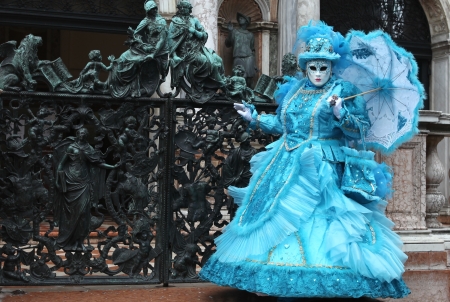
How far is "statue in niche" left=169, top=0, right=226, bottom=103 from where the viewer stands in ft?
22.4

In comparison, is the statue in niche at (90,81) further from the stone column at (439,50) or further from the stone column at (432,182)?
the stone column at (439,50)

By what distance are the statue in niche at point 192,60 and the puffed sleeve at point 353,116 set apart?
4.22 feet

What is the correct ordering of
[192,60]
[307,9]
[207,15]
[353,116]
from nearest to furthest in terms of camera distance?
[353,116] < [192,60] < [207,15] < [307,9]

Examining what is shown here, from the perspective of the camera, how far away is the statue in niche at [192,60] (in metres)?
6.83

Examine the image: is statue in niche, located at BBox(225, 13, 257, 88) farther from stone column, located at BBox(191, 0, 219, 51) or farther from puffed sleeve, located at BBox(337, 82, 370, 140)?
puffed sleeve, located at BBox(337, 82, 370, 140)

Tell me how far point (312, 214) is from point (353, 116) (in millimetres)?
795

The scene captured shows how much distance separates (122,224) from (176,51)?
5.02 feet

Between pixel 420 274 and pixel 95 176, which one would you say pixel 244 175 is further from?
pixel 420 274

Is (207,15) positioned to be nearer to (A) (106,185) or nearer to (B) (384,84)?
(A) (106,185)

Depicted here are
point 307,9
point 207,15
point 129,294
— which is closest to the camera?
point 129,294

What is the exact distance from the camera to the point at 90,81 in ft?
22.2

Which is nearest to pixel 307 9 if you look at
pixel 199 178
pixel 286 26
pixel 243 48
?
pixel 286 26

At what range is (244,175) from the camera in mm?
7074

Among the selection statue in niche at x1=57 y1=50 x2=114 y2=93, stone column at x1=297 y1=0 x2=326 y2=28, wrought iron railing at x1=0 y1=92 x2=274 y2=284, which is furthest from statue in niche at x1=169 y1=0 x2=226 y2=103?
stone column at x1=297 y1=0 x2=326 y2=28
